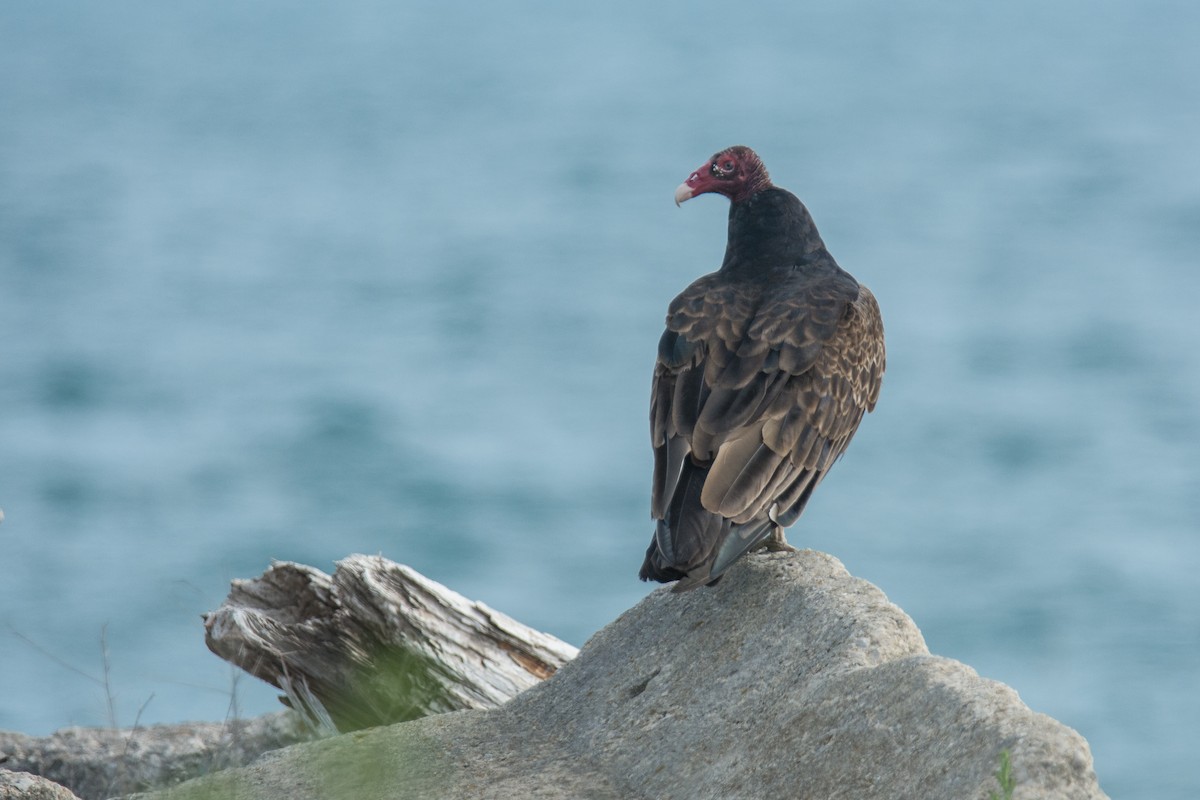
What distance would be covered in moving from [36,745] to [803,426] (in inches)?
140

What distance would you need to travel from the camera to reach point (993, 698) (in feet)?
13.3

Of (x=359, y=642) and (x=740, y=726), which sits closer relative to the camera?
(x=740, y=726)

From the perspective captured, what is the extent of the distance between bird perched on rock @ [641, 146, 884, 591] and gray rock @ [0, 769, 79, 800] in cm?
202

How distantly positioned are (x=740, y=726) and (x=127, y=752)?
3.10 meters

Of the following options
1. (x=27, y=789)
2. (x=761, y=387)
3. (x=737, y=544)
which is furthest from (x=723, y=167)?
(x=27, y=789)

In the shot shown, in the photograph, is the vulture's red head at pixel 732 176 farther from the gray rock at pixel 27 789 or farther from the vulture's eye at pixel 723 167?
the gray rock at pixel 27 789

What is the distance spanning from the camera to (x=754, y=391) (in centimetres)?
604

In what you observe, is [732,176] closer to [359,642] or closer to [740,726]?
[359,642]

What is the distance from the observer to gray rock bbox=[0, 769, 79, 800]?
5.00 meters

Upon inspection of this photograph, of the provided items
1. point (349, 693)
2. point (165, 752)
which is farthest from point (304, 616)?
point (165, 752)

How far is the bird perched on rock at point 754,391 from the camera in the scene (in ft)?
18.0

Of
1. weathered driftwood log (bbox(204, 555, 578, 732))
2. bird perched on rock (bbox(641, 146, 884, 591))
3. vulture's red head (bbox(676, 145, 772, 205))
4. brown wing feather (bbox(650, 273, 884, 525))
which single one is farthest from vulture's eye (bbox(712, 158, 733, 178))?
weathered driftwood log (bbox(204, 555, 578, 732))

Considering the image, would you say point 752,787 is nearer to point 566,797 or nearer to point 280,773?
point 566,797

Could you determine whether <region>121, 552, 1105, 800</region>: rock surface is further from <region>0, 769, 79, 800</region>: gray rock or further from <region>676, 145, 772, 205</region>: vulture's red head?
<region>676, 145, 772, 205</region>: vulture's red head
